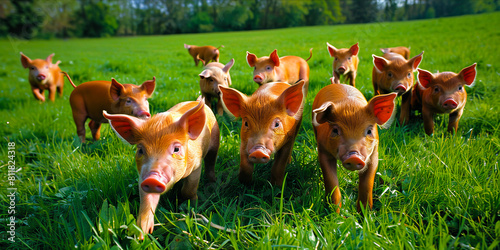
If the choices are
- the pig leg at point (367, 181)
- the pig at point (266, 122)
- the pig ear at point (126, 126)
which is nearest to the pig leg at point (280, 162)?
the pig at point (266, 122)

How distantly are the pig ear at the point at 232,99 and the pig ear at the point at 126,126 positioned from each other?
29.5 inches

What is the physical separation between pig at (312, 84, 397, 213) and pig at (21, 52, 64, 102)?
258 inches

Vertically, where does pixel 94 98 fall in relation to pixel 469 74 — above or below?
below

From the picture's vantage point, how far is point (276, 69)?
548 cm

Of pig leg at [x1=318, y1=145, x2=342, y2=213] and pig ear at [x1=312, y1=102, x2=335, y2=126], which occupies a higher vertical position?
pig ear at [x1=312, y1=102, x2=335, y2=126]

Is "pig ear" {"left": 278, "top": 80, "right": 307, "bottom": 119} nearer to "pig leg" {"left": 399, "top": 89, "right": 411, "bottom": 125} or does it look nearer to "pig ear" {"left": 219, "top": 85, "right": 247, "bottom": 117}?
"pig ear" {"left": 219, "top": 85, "right": 247, "bottom": 117}

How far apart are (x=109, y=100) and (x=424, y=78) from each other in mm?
3993

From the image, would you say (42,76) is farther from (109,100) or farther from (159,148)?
(159,148)

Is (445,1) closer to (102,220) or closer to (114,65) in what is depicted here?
(114,65)

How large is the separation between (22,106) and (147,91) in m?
4.74

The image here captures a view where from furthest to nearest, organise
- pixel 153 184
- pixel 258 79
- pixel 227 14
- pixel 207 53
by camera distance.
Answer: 1. pixel 227 14
2. pixel 207 53
3. pixel 258 79
4. pixel 153 184

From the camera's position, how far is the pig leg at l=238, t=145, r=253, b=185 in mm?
2613

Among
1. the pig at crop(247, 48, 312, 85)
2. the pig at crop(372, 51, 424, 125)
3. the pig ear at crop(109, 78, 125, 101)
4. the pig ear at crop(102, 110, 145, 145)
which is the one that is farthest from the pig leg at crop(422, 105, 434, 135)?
the pig ear at crop(109, 78, 125, 101)

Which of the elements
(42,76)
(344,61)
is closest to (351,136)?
(344,61)
